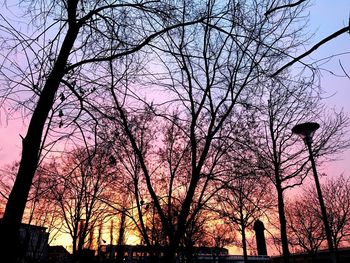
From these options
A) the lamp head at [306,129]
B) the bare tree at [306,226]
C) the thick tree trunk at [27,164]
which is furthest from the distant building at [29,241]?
the bare tree at [306,226]

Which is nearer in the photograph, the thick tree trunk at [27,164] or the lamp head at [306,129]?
the thick tree trunk at [27,164]

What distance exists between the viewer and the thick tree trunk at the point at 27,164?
3.93m

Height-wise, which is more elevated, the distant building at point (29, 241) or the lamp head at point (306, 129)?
the lamp head at point (306, 129)

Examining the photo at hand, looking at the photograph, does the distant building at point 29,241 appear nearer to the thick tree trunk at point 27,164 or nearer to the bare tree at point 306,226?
the thick tree trunk at point 27,164

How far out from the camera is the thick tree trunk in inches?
155

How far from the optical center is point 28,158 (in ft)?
14.3

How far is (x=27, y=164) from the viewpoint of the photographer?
4.36m

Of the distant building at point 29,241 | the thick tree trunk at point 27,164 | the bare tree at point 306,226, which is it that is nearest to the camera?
the thick tree trunk at point 27,164

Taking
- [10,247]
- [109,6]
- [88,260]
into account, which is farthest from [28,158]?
[88,260]

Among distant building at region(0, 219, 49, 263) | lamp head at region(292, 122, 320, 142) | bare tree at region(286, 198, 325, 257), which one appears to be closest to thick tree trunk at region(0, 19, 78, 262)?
distant building at region(0, 219, 49, 263)

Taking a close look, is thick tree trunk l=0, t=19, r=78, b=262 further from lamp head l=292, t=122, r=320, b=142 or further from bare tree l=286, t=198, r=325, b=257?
bare tree l=286, t=198, r=325, b=257

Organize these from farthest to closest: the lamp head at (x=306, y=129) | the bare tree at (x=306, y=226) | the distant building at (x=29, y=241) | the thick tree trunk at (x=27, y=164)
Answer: the bare tree at (x=306, y=226), the lamp head at (x=306, y=129), the distant building at (x=29, y=241), the thick tree trunk at (x=27, y=164)

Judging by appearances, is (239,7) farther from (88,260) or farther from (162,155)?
(88,260)

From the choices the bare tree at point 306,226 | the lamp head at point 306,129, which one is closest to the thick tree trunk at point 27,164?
the lamp head at point 306,129
